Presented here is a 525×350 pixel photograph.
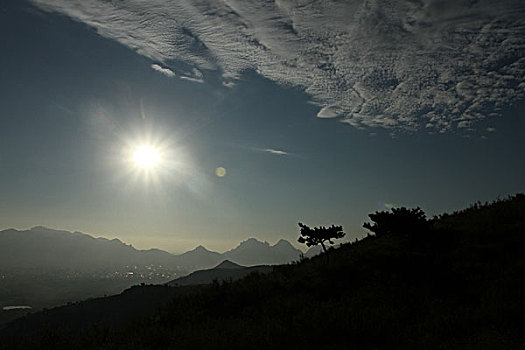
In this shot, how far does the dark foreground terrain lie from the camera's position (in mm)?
7060

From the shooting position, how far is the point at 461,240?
46.4 ft

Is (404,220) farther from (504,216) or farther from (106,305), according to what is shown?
(106,305)

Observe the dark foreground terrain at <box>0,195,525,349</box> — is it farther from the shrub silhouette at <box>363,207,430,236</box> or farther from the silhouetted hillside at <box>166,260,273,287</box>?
the silhouetted hillside at <box>166,260,273,287</box>

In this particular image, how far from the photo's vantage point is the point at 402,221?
13.3 m

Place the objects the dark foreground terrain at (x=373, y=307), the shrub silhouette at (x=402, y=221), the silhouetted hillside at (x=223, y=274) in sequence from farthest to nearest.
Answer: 1. the silhouetted hillside at (x=223, y=274)
2. the shrub silhouette at (x=402, y=221)
3. the dark foreground terrain at (x=373, y=307)

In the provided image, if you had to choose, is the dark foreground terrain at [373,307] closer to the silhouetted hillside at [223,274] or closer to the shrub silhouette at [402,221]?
the shrub silhouette at [402,221]

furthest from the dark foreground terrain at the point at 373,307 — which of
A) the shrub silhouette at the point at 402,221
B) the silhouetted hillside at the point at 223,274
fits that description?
the silhouetted hillside at the point at 223,274

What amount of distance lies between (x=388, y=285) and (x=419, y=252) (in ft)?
10.6

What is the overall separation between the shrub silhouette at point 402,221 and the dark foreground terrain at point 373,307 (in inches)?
3.0

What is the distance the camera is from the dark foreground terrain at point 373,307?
23.2 ft

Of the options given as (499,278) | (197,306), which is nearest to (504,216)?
(499,278)

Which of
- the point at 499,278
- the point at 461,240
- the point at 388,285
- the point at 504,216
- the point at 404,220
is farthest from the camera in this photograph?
the point at 504,216

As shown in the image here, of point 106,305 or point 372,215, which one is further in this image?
→ point 106,305

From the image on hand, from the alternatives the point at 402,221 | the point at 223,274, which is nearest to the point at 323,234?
the point at 402,221
